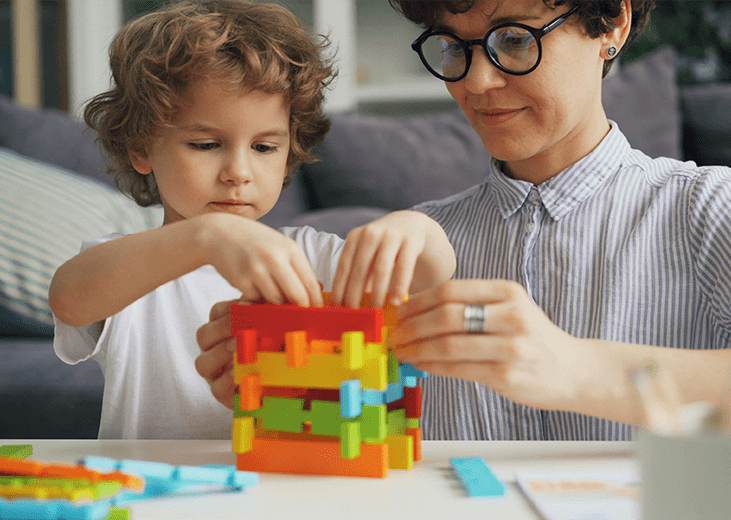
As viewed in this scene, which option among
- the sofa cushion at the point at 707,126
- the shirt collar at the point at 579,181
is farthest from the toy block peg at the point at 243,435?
the sofa cushion at the point at 707,126

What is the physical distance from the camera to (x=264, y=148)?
110 centimetres

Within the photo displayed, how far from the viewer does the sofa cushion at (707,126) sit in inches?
74.0

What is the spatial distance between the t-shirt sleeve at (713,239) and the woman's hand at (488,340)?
387 mm

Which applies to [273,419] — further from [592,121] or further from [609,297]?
[592,121]

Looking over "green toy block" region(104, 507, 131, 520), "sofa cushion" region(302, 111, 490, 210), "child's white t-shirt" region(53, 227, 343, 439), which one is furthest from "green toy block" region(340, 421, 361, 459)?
"sofa cushion" region(302, 111, 490, 210)

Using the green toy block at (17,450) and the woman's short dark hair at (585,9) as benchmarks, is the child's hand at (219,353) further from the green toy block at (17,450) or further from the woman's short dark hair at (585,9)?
the woman's short dark hair at (585,9)

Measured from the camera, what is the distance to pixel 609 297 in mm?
1042

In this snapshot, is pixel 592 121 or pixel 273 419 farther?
pixel 592 121

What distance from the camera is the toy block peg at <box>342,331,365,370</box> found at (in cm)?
62

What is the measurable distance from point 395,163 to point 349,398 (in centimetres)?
139

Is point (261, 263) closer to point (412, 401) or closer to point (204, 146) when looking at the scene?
point (412, 401)

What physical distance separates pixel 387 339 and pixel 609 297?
50 centimetres

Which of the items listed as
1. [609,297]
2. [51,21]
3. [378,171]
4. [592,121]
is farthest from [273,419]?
[51,21]

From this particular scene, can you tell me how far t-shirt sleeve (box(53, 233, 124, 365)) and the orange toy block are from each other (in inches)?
17.2
